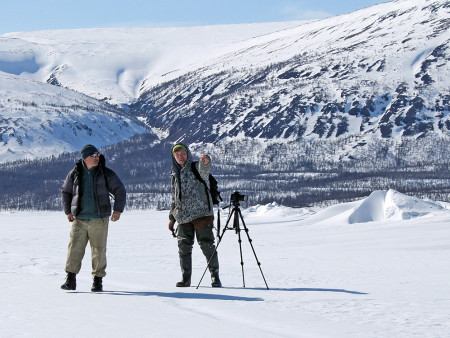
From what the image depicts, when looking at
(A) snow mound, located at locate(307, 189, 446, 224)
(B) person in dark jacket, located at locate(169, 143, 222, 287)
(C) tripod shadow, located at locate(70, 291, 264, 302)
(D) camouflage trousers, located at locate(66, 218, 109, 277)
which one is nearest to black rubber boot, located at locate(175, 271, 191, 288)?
(B) person in dark jacket, located at locate(169, 143, 222, 287)

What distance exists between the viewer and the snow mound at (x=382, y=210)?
47969 millimetres

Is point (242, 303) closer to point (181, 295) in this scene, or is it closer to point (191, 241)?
point (181, 295)

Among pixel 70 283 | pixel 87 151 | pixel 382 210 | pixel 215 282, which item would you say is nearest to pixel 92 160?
pixel 87 151

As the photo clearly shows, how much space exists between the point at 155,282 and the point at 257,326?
4802mm

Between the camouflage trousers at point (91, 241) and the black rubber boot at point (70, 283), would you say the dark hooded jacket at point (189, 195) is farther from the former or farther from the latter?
the black rubber boot at point (70, 283)

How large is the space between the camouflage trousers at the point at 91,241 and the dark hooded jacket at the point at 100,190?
195 mm

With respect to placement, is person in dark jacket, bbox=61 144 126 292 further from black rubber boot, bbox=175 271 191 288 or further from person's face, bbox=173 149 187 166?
black rubber boot, bbox=175 271 191 288

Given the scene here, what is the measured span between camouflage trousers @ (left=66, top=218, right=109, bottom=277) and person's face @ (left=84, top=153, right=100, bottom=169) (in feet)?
2.76

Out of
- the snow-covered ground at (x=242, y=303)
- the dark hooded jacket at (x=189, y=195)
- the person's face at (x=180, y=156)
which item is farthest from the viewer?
the dark hooded jacket at (x=189, y=195)

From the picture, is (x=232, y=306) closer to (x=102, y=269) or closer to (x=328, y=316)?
(x=328, y=316)

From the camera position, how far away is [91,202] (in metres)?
10.2

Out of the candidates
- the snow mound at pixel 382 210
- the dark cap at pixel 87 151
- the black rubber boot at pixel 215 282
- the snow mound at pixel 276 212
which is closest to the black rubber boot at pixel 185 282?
the black rubber boot at pixel 215 282

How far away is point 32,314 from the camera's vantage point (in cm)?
762

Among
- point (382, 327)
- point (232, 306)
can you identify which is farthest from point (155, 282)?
point (382, 327)
